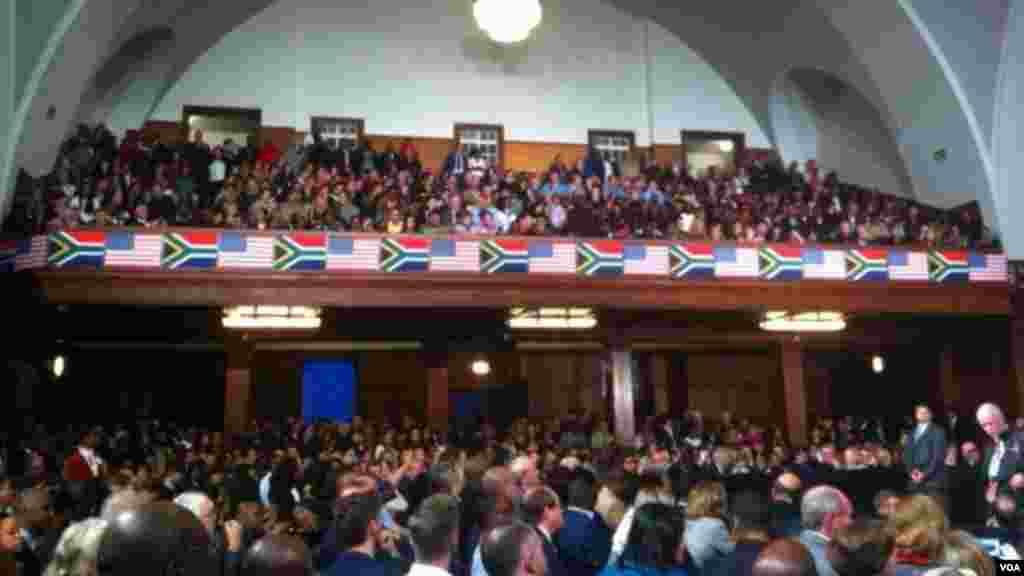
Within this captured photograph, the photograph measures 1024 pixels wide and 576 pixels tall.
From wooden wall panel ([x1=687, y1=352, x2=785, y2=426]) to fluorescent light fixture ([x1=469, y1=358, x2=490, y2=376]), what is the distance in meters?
4.68

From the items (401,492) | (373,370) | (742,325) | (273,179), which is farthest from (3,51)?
(742,325)

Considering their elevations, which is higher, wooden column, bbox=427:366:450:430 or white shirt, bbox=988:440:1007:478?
wooden column, bbox=427:366:450:430

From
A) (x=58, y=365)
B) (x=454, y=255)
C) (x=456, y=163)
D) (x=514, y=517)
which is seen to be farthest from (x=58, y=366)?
(x=514, y=517)

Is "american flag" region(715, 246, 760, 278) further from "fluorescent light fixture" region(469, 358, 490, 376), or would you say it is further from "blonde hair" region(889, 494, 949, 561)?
"blonde hair" region(889, 494, 949, 561)

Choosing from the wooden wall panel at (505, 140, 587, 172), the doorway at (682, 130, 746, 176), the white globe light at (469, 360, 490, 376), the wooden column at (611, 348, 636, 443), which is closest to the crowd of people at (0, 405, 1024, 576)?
the wooden column at (611, 348, 636, 443)

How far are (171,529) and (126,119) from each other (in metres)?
17.5

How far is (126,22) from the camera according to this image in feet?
50.8

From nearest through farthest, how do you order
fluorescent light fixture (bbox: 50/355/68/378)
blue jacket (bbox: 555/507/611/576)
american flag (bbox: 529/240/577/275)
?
blue jacket (bbox: 555/507/611/576), american flag (bbox: 529/240/577/275), fluorescent light fixture (bbox: 50/355/68/378)

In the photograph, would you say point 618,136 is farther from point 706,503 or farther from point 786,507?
point 706,503

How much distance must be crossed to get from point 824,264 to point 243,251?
30.6ft

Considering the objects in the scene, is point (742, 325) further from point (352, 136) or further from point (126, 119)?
point (126, 119)

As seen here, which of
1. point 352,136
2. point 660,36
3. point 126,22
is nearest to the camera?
point 126,22

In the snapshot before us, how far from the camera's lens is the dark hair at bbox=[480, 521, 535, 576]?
120 inches

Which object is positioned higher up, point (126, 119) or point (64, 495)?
point (126, 119)
